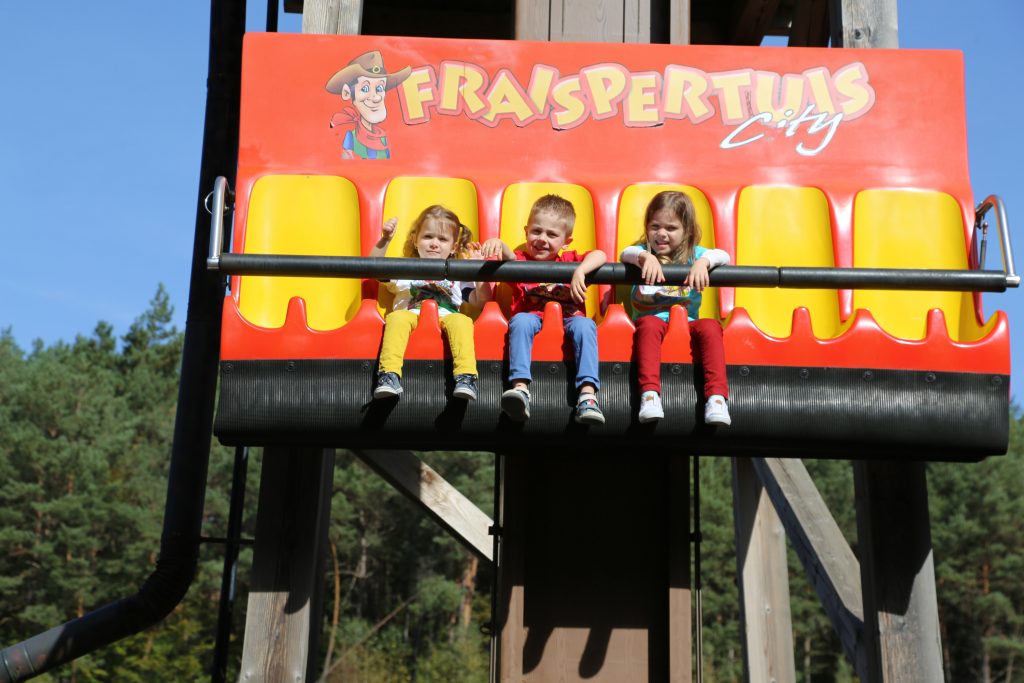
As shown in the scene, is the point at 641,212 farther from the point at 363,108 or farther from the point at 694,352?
the point at 363,108

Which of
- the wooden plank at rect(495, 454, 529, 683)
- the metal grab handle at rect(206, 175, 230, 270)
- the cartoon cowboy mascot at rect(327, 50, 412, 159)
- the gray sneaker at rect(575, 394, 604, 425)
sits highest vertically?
the cartoon cowboy mascot at rect(327, 50, 412, 159)

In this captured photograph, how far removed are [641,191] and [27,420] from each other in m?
32.5

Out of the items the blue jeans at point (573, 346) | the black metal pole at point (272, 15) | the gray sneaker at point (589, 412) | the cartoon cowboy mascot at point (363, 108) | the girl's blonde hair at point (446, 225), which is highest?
the black metal pole at point (272, 15)

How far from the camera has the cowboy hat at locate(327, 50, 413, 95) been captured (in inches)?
186

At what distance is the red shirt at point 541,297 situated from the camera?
168 inches

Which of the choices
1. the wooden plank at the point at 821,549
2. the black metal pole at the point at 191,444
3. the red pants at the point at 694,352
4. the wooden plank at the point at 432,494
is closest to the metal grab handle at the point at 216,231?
the red pants at the point at 694,352

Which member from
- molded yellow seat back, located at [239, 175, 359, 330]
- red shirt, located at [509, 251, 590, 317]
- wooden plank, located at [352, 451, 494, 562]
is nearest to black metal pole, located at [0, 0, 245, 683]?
wooden plank, located at [352, 451, 494, 562]

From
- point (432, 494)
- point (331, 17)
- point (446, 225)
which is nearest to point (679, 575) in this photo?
point (446, 225)

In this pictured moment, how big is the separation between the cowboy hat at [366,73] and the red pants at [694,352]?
4.53ft

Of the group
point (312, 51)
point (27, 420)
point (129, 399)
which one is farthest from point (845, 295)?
point (129, 399)

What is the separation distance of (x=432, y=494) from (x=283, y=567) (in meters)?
2.60

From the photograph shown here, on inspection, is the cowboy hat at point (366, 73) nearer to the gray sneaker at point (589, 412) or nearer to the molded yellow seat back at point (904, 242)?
the gray sneaker at point (589, 412)

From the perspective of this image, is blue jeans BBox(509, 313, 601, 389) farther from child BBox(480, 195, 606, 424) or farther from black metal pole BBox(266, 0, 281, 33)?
black metal pole BBox(266, 0, 281, 33)

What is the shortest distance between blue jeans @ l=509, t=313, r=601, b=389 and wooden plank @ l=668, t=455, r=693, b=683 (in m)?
1.10
